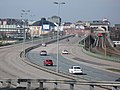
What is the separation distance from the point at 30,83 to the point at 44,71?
99.7 feet

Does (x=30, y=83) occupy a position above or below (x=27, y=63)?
above

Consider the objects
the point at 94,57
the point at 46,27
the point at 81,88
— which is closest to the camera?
the point at 81,88

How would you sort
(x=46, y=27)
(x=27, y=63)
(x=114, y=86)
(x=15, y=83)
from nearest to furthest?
(x=114, y=86) → (x=15, y=83) → (x=27, y=63) → (x=46, y=27)

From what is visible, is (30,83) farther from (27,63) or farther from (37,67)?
(27,63)

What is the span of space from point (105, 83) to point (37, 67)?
39.9 metres

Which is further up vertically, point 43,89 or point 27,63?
point 43,89

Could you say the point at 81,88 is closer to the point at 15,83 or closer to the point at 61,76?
the point at 15,83

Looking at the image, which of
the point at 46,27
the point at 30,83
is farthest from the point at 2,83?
the point at 46,27

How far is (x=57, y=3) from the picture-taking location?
180 ft

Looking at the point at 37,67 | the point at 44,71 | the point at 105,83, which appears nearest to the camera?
the point at 105,83

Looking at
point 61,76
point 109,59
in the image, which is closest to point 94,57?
point 109,59

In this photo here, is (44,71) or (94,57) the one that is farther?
(94,57)

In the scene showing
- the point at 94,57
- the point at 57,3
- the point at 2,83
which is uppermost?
the point at 57,3

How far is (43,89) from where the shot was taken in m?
22.1
